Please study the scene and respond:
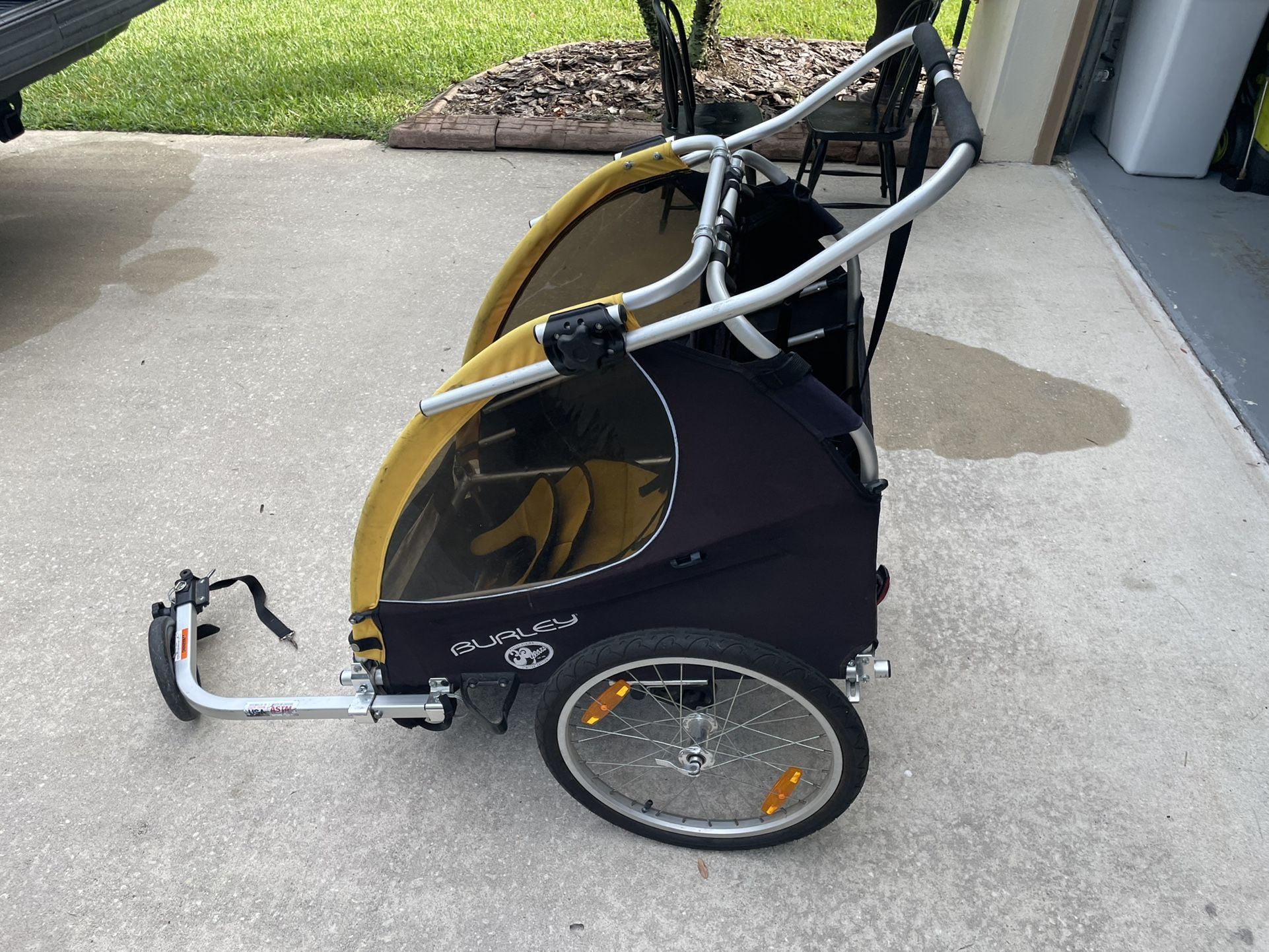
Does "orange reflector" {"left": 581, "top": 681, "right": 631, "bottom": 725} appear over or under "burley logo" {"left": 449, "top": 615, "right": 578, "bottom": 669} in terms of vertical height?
under

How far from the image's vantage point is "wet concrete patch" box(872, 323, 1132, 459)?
9.98 feet

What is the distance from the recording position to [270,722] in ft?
7.29

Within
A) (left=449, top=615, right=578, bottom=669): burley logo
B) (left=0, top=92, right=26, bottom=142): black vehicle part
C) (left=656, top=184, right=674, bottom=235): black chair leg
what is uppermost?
(left=656, top=184, right=674, bottom=235): black chair leg

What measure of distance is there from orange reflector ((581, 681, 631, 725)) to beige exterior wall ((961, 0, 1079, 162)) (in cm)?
400

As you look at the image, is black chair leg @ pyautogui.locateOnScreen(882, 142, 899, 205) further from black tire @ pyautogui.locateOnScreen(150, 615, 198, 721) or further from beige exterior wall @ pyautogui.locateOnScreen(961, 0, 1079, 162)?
black tire @ pyautogui.locateOnScreen(150, 615, 198, 721)

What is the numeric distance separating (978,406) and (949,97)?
183 centimetres

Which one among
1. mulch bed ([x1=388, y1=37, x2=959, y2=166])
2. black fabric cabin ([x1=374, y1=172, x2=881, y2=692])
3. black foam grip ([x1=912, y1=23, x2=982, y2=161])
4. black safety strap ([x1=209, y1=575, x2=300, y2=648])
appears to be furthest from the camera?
mulch bed ([x1=388, y1=37, x2=959, y2=166])

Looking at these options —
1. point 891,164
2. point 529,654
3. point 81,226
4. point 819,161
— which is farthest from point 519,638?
point 81,226

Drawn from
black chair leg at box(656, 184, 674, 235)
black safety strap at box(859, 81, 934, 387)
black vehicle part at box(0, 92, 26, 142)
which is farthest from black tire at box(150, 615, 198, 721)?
black vehicle part at box(0, 92, 26, 142)

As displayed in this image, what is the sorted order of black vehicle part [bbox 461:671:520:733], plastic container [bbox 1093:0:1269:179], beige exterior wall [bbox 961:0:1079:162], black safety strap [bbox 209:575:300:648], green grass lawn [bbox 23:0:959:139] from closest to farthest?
black vehicle part [bbox 461:671:520:733]
black safety strap [bbox 209:575:300:648]
plastic container [bbox 1093:0:1269:179]
beige exterior wall [bbox 961:0:1079:162]
green grass lawn [bbox 23:0:959:139]

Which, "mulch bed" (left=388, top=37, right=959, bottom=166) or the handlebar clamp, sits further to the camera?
"mulch bed" (left=388, top=37, right=959, bottom=166)

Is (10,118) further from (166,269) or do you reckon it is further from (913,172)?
(913,172)

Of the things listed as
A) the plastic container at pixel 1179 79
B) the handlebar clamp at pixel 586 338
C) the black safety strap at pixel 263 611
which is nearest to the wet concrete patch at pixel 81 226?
the black safety strap at pixel 263 611

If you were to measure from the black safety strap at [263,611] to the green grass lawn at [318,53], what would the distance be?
376 cm
